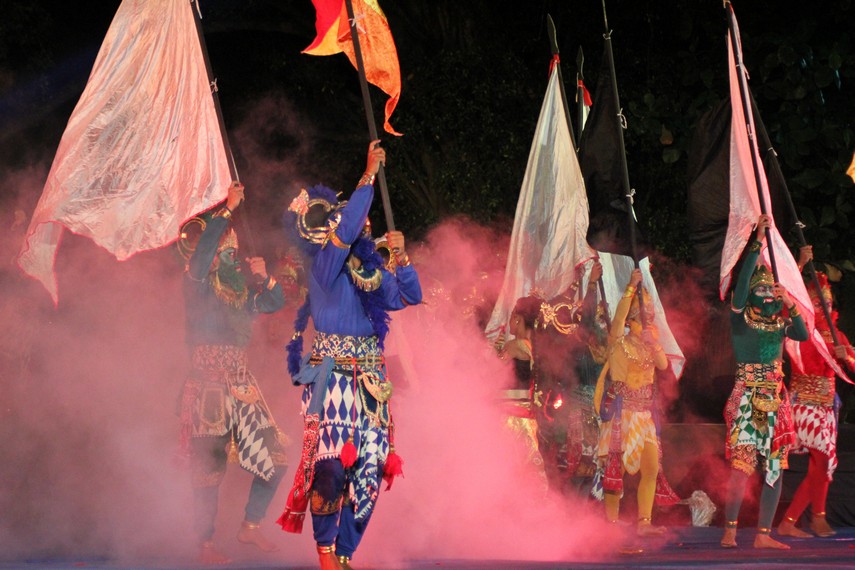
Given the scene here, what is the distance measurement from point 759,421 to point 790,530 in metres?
1.58

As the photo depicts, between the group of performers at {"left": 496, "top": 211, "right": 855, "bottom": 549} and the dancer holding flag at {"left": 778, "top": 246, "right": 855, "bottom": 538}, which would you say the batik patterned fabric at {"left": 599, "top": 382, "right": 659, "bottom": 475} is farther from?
the dancer holding flag at {"left": 778, "top": 246, "right": 855, "bottom": 538}

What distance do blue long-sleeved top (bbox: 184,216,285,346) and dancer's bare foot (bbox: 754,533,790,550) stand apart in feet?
12.5

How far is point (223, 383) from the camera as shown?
702cm

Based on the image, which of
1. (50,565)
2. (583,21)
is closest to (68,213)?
(50,565)

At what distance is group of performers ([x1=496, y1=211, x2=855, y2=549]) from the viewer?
789 centimetres

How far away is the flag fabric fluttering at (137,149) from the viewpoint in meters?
6.82

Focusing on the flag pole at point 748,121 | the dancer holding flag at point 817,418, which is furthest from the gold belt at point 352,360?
the dancer holding flag at point 817,418

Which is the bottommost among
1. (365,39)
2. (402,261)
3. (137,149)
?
(402,261)

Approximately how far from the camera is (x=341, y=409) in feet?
19.1

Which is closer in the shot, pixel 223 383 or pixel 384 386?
pixel 384 386

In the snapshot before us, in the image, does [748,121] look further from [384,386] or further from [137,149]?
[137,149]

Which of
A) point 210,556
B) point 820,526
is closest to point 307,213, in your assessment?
point 210,556

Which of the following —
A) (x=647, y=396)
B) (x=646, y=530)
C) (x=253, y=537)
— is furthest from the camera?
(x=647, y=396)

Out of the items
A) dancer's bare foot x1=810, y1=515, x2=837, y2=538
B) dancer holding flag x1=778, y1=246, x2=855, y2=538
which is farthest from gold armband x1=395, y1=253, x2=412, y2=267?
→ dancer's bare foot x1=810, y1=515, x2=837, y2=538
